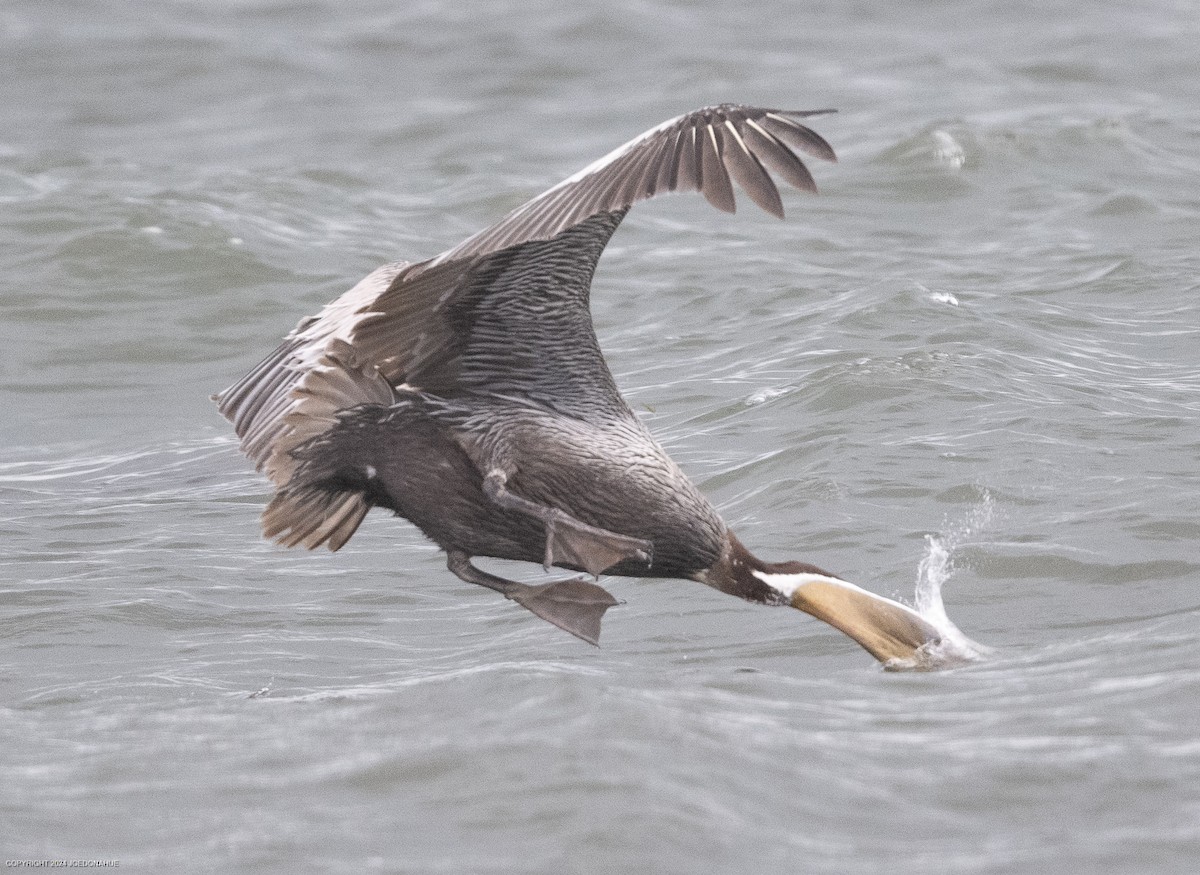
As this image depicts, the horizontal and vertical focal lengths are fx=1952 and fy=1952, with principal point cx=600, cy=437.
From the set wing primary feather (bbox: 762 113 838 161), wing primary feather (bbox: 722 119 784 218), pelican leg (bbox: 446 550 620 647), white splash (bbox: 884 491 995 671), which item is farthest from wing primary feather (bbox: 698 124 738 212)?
white splash (bbox: 884 491 995 671)

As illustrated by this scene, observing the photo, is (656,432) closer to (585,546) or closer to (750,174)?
(585,546)

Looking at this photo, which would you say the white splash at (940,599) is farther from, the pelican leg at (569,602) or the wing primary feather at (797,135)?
the wing primary feather at (797,135)

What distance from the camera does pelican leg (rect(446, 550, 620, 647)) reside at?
17.4ft

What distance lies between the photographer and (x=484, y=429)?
17.8 ft

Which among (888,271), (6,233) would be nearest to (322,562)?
(888,271)

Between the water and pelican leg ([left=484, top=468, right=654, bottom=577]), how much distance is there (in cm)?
31

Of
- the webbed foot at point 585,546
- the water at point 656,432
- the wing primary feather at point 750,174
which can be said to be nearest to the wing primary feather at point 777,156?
the wing primary feather at point 750,174

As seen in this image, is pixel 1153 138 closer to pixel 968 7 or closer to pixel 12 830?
pixel 968 7

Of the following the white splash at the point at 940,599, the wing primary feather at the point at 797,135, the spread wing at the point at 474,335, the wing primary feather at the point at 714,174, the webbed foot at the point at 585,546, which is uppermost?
the wing primary feather at the point at 797,135

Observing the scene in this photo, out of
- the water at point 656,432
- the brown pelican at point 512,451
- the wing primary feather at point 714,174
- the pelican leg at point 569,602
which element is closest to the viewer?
the water at point 656,432

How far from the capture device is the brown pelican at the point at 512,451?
518cm

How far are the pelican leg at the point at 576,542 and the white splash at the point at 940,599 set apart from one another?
30.0 inches

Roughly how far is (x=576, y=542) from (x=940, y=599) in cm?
146

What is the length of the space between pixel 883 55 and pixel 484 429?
10522 mm
